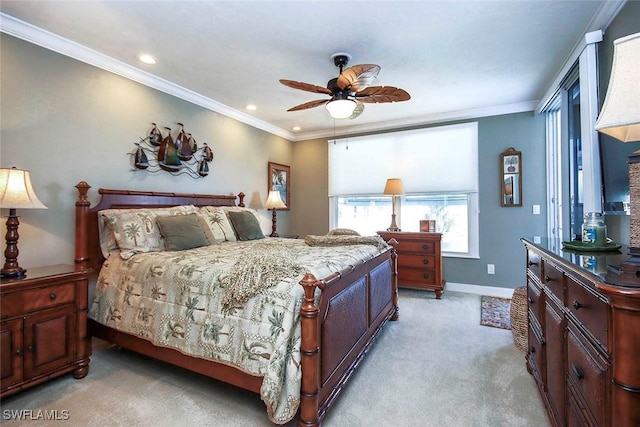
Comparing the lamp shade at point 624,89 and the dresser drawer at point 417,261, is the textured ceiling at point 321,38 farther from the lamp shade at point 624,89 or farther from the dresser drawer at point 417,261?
the dresser drawer at point 417,261

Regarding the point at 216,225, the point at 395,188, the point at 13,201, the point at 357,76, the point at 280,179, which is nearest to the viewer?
the point at 13,201

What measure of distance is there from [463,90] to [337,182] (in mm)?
2350

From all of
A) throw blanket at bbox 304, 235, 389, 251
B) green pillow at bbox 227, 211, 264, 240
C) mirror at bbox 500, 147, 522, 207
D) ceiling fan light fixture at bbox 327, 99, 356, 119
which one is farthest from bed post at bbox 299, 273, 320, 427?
mirror at bbox 500, 147, 522, 207

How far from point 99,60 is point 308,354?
3.14m

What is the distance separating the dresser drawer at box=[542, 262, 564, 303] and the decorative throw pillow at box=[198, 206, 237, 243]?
2.74 metres

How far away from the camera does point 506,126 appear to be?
4070 millimetres

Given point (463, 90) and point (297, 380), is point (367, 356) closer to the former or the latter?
point (297, 380)

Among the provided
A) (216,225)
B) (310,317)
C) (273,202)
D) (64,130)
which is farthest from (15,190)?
(273,202)

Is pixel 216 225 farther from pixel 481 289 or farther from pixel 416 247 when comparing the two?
pixel 481 289

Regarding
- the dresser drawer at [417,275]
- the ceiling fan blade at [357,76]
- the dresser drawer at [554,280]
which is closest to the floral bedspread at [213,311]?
the dresser drawer at [554,280]

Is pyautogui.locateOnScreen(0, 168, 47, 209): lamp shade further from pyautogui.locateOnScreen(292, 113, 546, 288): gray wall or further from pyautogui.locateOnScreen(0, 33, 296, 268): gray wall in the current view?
pyautogui.locateOnScreen(292, 113, 546, 288): gray wall

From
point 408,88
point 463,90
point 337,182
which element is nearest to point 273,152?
point 337,182

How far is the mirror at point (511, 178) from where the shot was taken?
399cm

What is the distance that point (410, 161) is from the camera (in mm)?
4633
